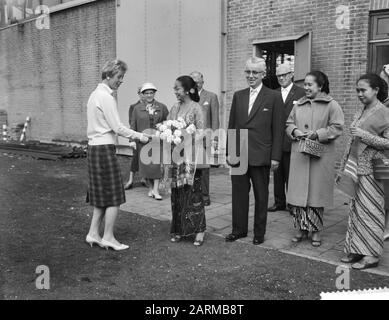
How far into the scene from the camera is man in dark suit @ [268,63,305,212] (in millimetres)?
6340

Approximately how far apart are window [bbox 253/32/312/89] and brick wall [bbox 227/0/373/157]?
0.59 ft

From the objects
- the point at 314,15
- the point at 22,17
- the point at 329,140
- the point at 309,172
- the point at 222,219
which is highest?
the point at 22,17

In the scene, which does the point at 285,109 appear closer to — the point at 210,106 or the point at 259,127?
the point at 210,106

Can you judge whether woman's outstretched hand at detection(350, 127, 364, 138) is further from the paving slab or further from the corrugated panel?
the corrugated panel

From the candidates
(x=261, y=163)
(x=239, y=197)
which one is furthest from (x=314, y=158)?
(x=239, y=197)

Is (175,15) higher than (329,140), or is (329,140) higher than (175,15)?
(175,15)

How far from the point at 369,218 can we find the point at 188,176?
1911 millimetres

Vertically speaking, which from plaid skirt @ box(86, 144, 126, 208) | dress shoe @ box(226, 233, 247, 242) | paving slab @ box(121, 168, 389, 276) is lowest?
paving slab @ box(121, 168, 389, 276)

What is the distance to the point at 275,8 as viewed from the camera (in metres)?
9.48


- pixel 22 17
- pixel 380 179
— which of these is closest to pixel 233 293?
pixel 380 179

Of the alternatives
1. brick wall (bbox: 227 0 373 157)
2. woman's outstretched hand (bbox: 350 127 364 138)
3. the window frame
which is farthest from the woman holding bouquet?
the window frame

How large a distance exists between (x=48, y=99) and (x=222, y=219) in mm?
12867

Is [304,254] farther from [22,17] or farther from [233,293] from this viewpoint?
[22,17]

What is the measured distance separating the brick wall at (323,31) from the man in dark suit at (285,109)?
2536 millimetres
